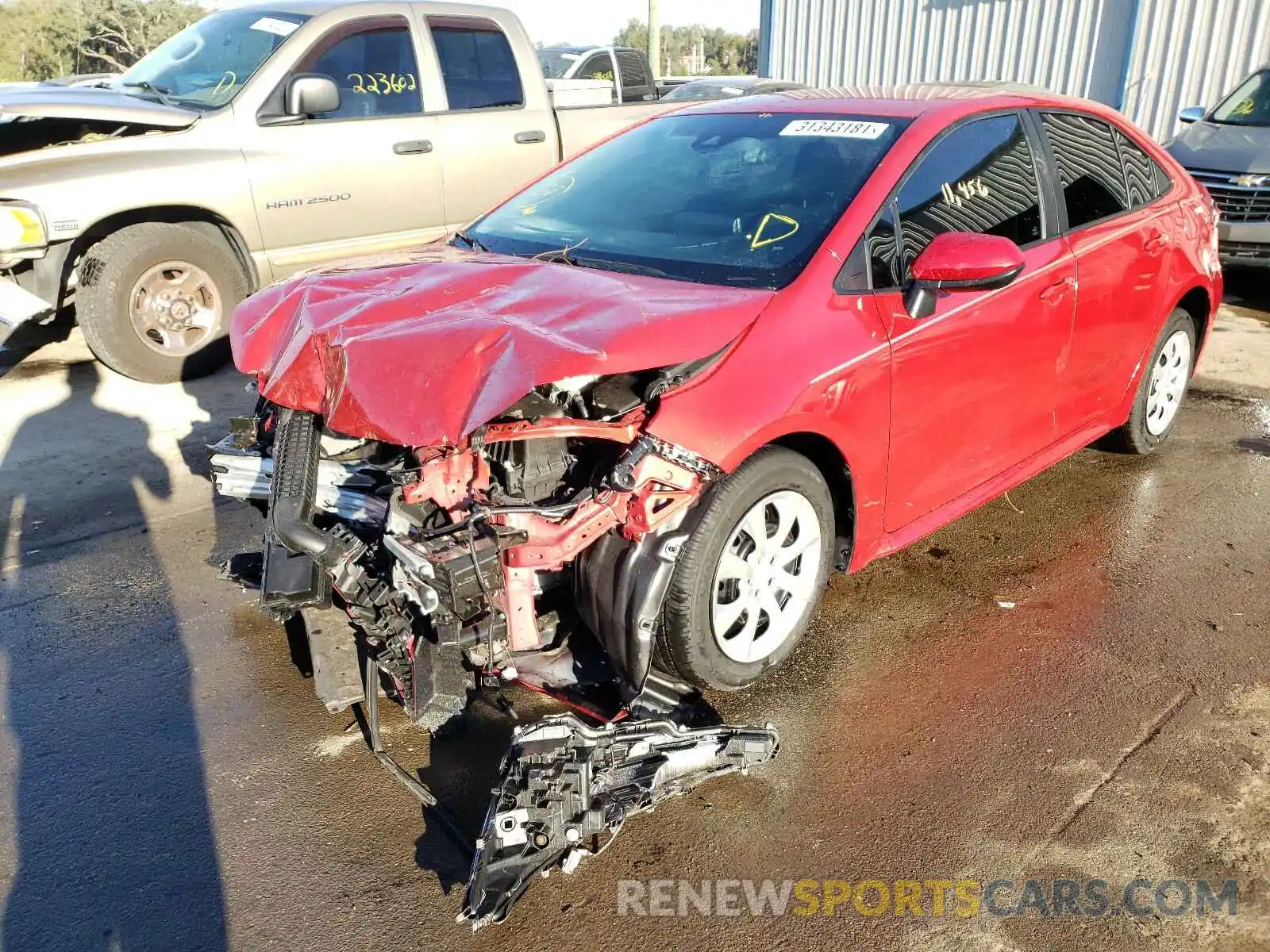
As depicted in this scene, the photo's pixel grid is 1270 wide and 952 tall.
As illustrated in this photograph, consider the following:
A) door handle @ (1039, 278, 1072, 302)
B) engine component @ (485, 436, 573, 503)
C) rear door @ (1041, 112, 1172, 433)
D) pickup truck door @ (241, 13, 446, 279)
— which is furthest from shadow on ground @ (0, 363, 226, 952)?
rear door @ (1041, 112, 1172, 433)

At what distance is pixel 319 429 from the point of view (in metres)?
3.15

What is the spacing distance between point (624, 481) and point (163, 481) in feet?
10.5

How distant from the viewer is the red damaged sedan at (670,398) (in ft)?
8.93

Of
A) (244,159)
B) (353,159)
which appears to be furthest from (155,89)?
(353,159)

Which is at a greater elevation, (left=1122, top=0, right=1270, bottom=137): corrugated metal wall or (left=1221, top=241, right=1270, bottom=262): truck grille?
(left=1122, top=0, right=1270, bottom=137): corrugated metal wall

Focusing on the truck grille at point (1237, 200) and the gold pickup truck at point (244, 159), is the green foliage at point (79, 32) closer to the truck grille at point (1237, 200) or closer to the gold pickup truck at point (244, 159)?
the gold pickup truck at point (244, 159)

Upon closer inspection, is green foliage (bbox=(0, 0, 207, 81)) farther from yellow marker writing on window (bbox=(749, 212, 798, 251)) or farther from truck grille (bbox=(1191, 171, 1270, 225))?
yellow marker writing on window (bbox=(749, 212, 798, 251))

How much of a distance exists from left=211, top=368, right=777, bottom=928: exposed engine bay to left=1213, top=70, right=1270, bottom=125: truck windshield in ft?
29.7

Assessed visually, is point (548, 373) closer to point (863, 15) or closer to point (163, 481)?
point (163, 481)

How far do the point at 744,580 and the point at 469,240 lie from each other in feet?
6.26

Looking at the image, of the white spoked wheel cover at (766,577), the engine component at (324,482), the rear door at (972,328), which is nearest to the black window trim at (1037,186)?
the rear door at (972,328)

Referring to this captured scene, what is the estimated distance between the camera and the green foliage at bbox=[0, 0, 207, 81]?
24375mm

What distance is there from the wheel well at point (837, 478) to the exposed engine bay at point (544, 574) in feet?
1.38

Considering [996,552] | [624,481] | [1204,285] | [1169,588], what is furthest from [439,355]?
[1204,285]
